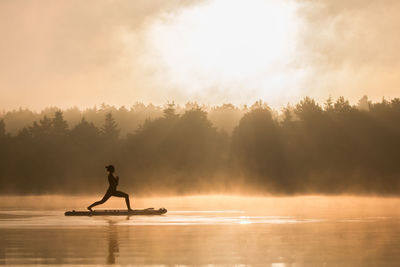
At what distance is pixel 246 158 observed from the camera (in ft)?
386

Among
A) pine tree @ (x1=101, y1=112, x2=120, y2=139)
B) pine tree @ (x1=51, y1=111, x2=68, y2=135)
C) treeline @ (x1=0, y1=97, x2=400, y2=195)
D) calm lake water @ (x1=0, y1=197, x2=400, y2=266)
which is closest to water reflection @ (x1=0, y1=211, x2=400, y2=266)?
calm lake water @ (x1=0, y1=197, x2=400, y2=266)

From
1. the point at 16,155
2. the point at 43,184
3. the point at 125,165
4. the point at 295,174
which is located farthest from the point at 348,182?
the point at 16,155

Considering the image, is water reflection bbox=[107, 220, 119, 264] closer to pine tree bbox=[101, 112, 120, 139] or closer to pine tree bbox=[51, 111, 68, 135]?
pine tree bbox=[101, 112, 120, 139]

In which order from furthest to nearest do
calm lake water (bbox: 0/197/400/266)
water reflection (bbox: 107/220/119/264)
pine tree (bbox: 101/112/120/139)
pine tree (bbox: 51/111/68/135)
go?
pine tree (bbox: 51/111/68/135)
pine tree (bbox: 101/112/120/139)
water reflection (bbox: 107/220/119/264)
calm lake water (bbox: 0/197/400/266)

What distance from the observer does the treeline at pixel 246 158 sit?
4530 inches

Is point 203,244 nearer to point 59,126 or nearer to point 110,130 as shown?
point 110,130

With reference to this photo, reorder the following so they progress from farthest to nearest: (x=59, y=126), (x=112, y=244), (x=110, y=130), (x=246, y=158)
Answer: (x=59, y=126) → (x=110, y=130) → (x=246, y=158) → (x=112, y=244)

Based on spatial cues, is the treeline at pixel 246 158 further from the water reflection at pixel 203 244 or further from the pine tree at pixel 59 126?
the water reflection at pixel 203 244

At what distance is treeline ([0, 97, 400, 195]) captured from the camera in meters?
115

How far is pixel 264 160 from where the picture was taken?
117 metres

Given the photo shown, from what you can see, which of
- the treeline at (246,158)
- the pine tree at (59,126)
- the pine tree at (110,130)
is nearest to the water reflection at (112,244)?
the treeline at (246,158)

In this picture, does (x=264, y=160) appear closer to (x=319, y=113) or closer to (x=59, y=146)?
(x=319, y=113)

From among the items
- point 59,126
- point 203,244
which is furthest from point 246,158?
point 203,244

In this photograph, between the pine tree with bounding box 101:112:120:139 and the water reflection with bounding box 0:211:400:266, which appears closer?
the water reflection with bounding box 0:211:400:266
